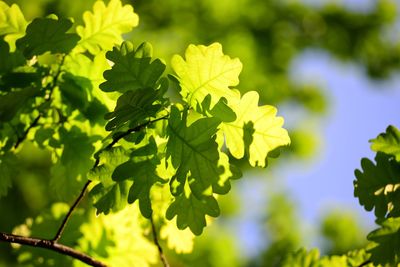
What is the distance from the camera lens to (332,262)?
4.18 ft

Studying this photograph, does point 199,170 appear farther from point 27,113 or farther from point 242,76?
point 242,76

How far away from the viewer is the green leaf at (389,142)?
979 millimetres

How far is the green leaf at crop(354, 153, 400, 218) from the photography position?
3.14 ft

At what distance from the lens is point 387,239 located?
1.03 m

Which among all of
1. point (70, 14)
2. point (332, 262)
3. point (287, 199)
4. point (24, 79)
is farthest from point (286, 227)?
point (24, 79)

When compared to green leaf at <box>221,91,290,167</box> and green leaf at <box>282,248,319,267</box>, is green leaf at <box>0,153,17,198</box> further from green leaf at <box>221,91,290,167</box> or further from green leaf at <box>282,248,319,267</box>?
green leaf at <box>282,248,319,267</box>

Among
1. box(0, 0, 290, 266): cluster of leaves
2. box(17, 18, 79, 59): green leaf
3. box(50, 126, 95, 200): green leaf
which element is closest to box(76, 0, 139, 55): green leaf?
box(0, 0, 290, 266): cluster of leaves

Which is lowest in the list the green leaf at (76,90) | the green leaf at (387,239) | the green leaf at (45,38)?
the green leaf at (387,239)

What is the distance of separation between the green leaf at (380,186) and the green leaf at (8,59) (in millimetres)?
833

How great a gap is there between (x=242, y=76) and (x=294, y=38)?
6.09 ft

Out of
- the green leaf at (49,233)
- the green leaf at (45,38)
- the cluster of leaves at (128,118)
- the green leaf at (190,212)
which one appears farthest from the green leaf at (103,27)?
the green leaf at (49,233)

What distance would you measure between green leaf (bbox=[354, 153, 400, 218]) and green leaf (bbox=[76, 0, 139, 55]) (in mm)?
690

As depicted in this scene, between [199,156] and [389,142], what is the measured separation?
413 millimetres

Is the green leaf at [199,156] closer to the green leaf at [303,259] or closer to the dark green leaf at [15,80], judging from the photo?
the dark green leaf at [15,80]
